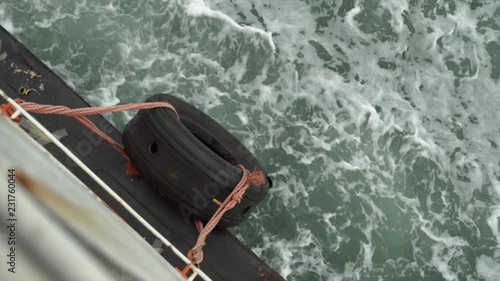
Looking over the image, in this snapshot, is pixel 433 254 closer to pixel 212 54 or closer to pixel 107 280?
pixel 212 54

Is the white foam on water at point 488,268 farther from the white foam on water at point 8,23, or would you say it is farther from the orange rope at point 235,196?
the white foam on water at point 8,23

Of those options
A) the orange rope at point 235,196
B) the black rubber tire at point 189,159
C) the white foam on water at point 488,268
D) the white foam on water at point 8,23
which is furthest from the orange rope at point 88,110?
the white foam on water at point 488,268

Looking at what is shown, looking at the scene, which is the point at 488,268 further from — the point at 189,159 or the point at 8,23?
the point at 8,23

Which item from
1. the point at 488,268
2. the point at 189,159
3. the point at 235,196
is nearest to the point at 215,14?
the point at 189,159

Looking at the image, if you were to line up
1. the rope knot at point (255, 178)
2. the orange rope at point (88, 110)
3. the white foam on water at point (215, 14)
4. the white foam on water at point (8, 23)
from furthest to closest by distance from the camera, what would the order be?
the white foam on water at point (215, 14) → the white foam on water at point (8, 23) → the rope knot at point (255, 178) → the orange rope at point (88, 110)

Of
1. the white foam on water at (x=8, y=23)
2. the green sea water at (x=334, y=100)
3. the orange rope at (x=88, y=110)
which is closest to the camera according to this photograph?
the orange rope at (x=88, y=110)

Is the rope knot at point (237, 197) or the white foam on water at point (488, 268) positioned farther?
the white foam on water at point (488, 268)
